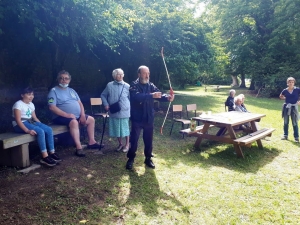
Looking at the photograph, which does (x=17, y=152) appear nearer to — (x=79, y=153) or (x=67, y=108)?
(x=79, y=153)

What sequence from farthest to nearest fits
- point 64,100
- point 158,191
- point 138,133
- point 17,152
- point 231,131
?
point 231,131 < point 64,100 < point 138,133 < point 17,152 < point 158,191

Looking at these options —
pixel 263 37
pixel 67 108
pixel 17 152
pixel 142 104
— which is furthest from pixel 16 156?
pixel 263 37

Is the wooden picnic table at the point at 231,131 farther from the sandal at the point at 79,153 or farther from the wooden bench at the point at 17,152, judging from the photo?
the wooden bench at the point at 17,152

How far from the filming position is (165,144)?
6.00m

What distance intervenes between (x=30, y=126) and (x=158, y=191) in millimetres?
2267

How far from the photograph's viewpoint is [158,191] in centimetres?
354

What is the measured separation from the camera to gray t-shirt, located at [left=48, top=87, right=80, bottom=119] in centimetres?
472

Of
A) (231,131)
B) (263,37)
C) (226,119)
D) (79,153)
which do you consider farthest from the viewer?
(263,37)

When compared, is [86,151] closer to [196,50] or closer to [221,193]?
[221,193]

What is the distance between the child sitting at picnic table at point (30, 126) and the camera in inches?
161

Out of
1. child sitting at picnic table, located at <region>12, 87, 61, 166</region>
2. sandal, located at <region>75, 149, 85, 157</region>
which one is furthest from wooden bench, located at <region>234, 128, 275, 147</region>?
child sitting at picnic table, located at <region>12, 87, 61, 166</region>

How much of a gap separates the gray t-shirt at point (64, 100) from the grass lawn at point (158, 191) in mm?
804

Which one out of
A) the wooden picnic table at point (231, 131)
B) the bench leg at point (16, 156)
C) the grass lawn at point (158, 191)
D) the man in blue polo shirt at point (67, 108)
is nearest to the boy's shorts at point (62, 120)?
the man in blue polo shirt at point (67, 108)

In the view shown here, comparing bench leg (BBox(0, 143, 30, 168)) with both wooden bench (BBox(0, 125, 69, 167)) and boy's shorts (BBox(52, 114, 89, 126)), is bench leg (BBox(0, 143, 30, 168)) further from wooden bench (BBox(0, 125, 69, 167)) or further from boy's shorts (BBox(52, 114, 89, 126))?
boy's shorts (BBox(52, 114, 89, 126))
